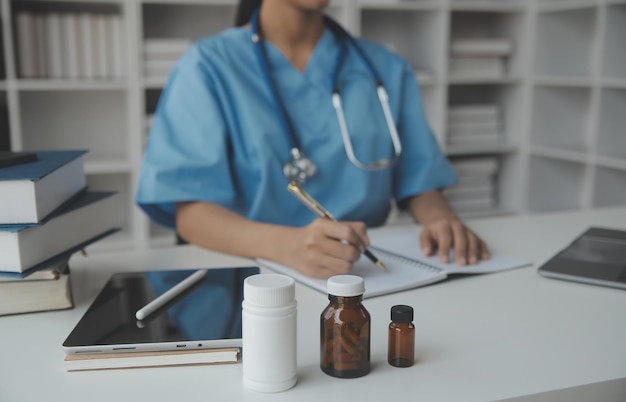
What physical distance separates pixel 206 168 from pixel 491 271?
558 millimetres

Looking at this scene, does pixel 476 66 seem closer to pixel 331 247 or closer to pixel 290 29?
pixel 290 29

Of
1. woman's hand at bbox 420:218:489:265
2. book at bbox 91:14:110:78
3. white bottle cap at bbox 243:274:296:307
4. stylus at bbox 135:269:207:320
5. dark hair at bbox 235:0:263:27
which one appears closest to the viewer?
white bottle cap at bbox 243:274:296:307

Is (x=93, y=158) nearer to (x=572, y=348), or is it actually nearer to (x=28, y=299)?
(x=28, y=299)

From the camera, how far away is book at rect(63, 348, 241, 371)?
0.68 m

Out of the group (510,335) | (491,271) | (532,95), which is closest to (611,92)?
(532,95)

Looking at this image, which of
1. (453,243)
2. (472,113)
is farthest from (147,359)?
(472,113)

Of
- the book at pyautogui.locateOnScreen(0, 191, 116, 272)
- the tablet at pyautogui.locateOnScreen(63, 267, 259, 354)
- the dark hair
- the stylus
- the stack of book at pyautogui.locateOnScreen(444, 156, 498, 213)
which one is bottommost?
the stack of book at pyautogui.locateOnScreen(444, 156, 498, 213)

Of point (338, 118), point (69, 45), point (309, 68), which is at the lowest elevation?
point (338, 118)

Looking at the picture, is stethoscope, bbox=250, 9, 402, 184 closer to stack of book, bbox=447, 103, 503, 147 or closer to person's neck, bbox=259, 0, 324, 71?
person's neck, bbox=259, 0, 324, 71

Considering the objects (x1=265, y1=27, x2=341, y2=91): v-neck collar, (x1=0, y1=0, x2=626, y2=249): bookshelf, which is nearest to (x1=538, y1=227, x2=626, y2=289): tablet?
(x1=265, y1=27, x2=341, y2=91): v-neck collar

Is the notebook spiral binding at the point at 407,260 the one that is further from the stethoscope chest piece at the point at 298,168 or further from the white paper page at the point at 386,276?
the stethoscope chest piece at the point at 298,168

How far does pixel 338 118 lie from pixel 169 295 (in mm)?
691

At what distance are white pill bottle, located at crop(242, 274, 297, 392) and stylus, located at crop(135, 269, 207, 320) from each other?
194mm

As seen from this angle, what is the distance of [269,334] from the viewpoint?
62 cm
